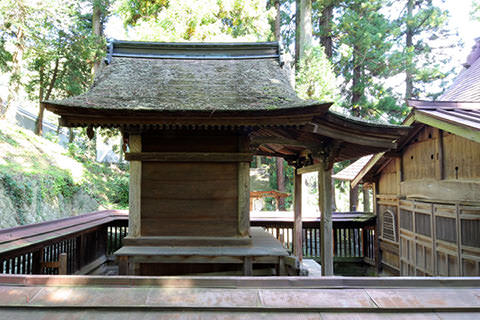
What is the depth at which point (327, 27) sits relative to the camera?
57.7 ft

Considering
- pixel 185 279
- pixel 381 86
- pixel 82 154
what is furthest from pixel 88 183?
pixel 381 86

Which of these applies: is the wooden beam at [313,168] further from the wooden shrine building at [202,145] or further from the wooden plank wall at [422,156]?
the wooden plank wall at [422,156]

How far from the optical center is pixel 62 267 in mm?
→ 4910

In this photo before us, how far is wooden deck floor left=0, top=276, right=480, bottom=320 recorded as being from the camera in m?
2.48

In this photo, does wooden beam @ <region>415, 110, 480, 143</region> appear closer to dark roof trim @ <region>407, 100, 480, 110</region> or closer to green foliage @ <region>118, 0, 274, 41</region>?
dark roof trim @ <region>407, 100, 480, 110</region>

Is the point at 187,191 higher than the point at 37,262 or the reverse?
higher

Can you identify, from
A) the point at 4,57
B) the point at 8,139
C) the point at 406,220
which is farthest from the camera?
the point at 4,57

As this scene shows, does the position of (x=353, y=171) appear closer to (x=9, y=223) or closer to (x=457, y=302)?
(x=457, y=302)

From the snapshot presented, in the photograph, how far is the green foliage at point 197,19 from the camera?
42.1 ft

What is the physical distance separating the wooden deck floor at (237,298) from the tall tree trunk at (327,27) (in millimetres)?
17415

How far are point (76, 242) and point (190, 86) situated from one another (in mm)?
4339

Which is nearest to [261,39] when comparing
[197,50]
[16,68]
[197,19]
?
[197,19]

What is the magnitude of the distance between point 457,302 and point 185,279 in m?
2.45

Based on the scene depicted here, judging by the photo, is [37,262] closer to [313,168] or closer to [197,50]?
[197,50]
